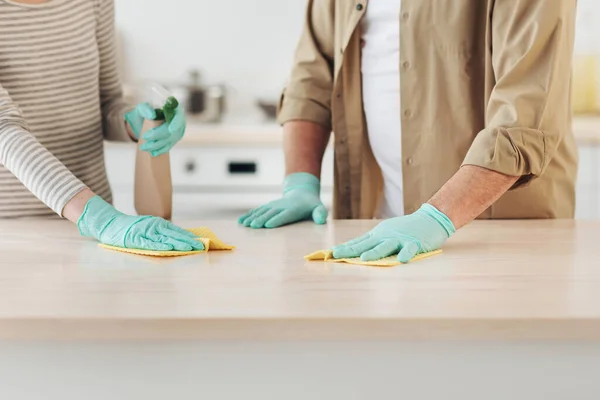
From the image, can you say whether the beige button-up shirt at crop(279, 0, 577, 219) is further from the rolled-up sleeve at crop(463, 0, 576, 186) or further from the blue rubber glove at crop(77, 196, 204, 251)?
the blue rubber glove at crop(77, 196, 204, 251)

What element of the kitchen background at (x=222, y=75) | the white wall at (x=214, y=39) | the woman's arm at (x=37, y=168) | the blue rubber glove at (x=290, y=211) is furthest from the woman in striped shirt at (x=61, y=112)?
the white wall at (x=214, y=39)

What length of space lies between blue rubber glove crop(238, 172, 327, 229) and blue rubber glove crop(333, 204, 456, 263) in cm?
28

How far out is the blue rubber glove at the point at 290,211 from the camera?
141cm

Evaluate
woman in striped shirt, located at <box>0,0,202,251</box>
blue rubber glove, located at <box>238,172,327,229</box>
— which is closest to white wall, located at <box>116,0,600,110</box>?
woman in striped shirt, located at <box>0,0,202,251</box>

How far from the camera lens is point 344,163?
5.70 feet

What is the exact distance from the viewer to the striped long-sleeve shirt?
1470 mm

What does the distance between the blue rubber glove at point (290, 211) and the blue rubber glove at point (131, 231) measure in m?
0.21

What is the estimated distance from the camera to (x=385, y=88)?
162 cm

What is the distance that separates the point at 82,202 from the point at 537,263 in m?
0.73


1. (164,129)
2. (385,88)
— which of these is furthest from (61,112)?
(385,88)

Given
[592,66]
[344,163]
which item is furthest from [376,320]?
[592,66]

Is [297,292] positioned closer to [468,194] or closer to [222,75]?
[468,194]

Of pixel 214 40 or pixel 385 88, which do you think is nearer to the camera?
pixel 385 88

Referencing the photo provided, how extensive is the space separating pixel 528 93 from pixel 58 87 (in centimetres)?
90
